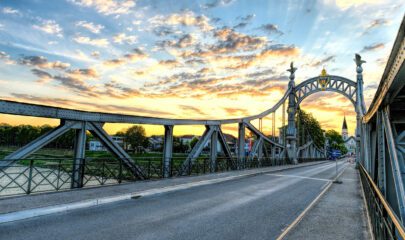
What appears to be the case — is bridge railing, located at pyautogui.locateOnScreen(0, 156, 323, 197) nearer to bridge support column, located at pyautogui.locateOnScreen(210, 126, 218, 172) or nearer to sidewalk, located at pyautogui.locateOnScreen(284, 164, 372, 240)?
bridge support column, located at pyautogui.locateOnScreen(210, 126, 218, 172)

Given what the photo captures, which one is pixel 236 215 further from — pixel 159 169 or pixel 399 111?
pixel 159 169

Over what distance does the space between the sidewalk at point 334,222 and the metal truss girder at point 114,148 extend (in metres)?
8.39

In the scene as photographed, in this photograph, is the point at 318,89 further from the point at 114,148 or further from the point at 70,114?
the point at 70,114

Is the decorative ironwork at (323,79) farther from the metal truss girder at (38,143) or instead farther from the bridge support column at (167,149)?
the metal truss girder at (38,143)

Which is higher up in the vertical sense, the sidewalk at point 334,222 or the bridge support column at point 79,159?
the bridge support column at point 79,159

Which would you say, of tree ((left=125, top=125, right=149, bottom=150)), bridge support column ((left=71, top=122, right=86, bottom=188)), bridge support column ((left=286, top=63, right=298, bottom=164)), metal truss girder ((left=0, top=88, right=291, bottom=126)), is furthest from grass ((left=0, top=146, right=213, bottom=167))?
bridge support column ((left=286, top=63, right=298, bottom=164))

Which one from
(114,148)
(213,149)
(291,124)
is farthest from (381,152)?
(291,124)

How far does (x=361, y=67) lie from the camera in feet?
117

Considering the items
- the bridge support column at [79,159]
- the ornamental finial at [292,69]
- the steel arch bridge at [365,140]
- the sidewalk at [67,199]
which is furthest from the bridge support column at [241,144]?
the ornamental finial at [292,69]

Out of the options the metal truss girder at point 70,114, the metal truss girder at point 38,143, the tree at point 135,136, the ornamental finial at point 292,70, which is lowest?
the metal truss girder at point 38,143

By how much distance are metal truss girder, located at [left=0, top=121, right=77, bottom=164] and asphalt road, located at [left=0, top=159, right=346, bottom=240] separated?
117 inches

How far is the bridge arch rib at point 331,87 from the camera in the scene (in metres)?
37.0

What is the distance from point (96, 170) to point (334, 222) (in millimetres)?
9692

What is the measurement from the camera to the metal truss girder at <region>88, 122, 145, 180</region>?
11.7 meters
